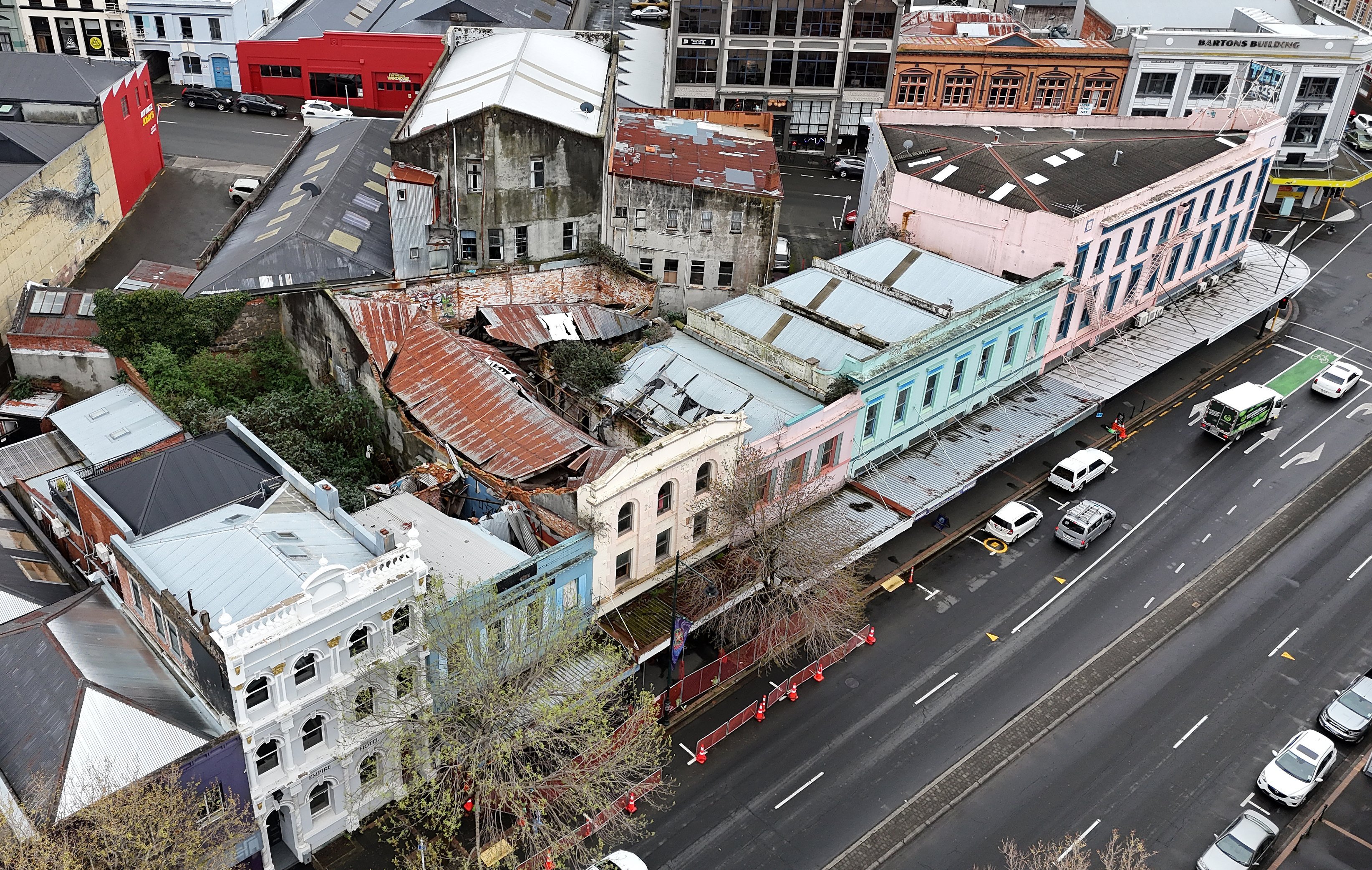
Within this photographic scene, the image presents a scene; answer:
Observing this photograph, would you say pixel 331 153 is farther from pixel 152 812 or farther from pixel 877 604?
pixel 152 812

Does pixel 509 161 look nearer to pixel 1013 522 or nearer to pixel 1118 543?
pixel 1013 522

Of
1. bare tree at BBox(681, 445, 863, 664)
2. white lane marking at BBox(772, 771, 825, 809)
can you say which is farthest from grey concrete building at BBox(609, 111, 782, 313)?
white lane marking at BBox(772, 771, 825, 809)

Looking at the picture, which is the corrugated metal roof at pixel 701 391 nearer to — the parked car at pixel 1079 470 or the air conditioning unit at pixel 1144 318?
the parked car at pixel 1079 470

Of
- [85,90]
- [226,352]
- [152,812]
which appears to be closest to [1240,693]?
[152,812]

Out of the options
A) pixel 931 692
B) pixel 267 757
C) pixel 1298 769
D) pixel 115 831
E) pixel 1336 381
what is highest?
pixel 115 831

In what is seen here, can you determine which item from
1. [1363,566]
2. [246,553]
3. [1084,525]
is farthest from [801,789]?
[1363,566]
